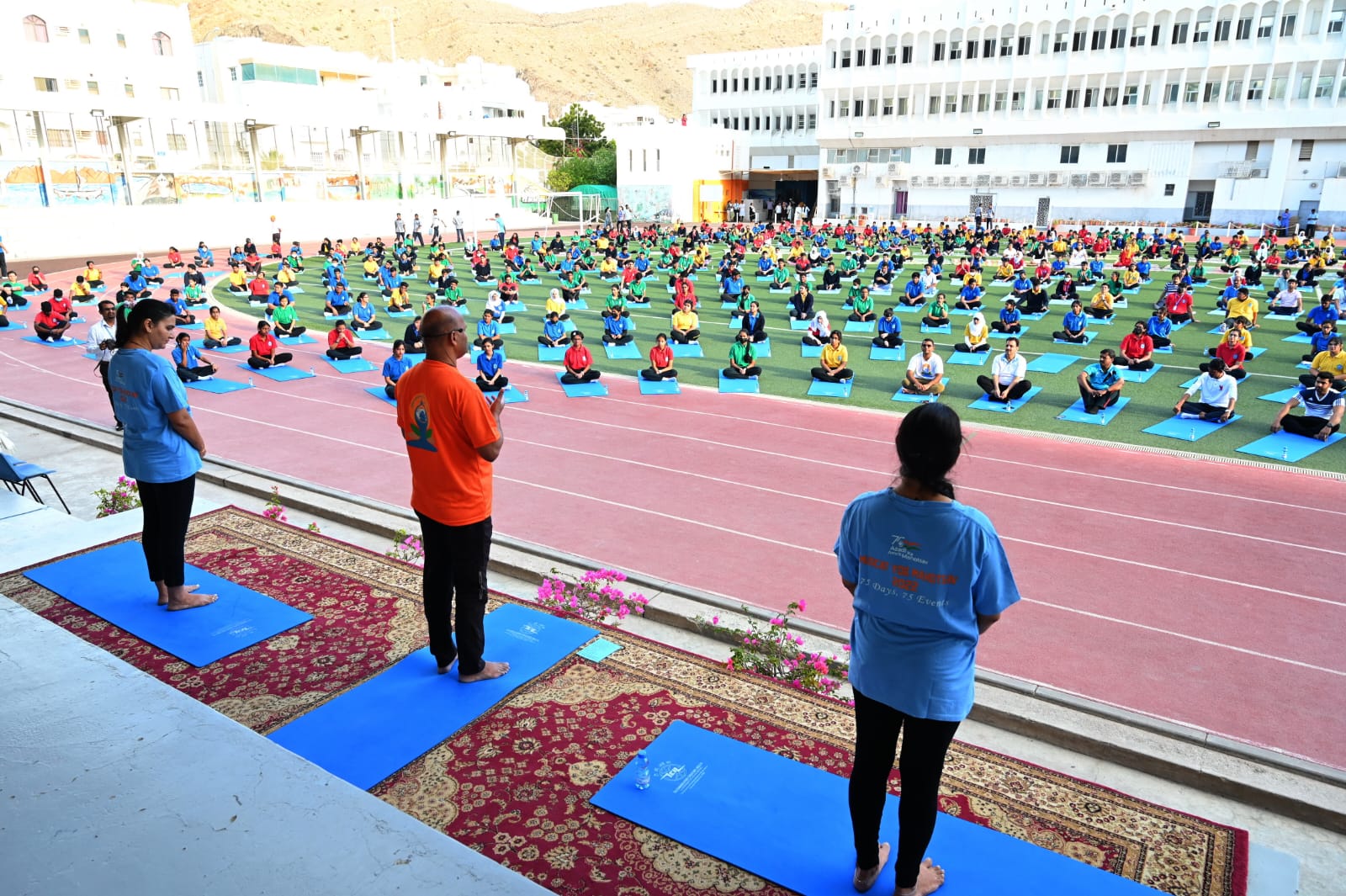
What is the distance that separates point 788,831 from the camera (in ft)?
11.4

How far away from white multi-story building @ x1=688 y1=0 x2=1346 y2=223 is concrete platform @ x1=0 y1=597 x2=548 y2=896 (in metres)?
55.2

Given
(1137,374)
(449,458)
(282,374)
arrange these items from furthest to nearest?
1. (282,374)
2. (1137,374)
3. (449,458)

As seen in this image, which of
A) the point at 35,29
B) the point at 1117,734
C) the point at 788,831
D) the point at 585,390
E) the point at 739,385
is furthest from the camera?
the point at 35,29

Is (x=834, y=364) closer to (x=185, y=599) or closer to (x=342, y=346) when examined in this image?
(x=342, y=346)

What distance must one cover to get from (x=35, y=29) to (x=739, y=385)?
51.4 metres

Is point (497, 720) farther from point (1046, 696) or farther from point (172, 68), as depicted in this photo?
point (172, 68)

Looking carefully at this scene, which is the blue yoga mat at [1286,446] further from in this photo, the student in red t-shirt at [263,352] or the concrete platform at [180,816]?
the student in red t-shirt at [263,352]

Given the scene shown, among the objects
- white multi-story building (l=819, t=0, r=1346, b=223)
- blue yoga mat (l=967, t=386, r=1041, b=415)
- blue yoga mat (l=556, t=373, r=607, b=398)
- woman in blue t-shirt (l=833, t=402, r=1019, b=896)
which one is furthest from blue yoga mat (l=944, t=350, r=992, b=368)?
white multi-story building (l=819, t=0, r=1346, b=223)

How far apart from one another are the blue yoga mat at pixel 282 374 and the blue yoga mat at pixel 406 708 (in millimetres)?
10729

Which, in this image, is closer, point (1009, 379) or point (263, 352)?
point (1009, 379)

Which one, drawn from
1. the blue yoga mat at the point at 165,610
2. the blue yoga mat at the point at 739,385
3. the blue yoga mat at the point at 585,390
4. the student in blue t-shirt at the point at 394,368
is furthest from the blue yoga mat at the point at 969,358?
the blue yoga mat at the point at 165,610

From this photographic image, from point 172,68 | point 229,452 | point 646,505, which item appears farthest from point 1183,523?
point 172,68

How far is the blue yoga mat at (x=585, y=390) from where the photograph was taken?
13.2 metres

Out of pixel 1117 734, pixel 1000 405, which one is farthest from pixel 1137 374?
pixel 1117 734
